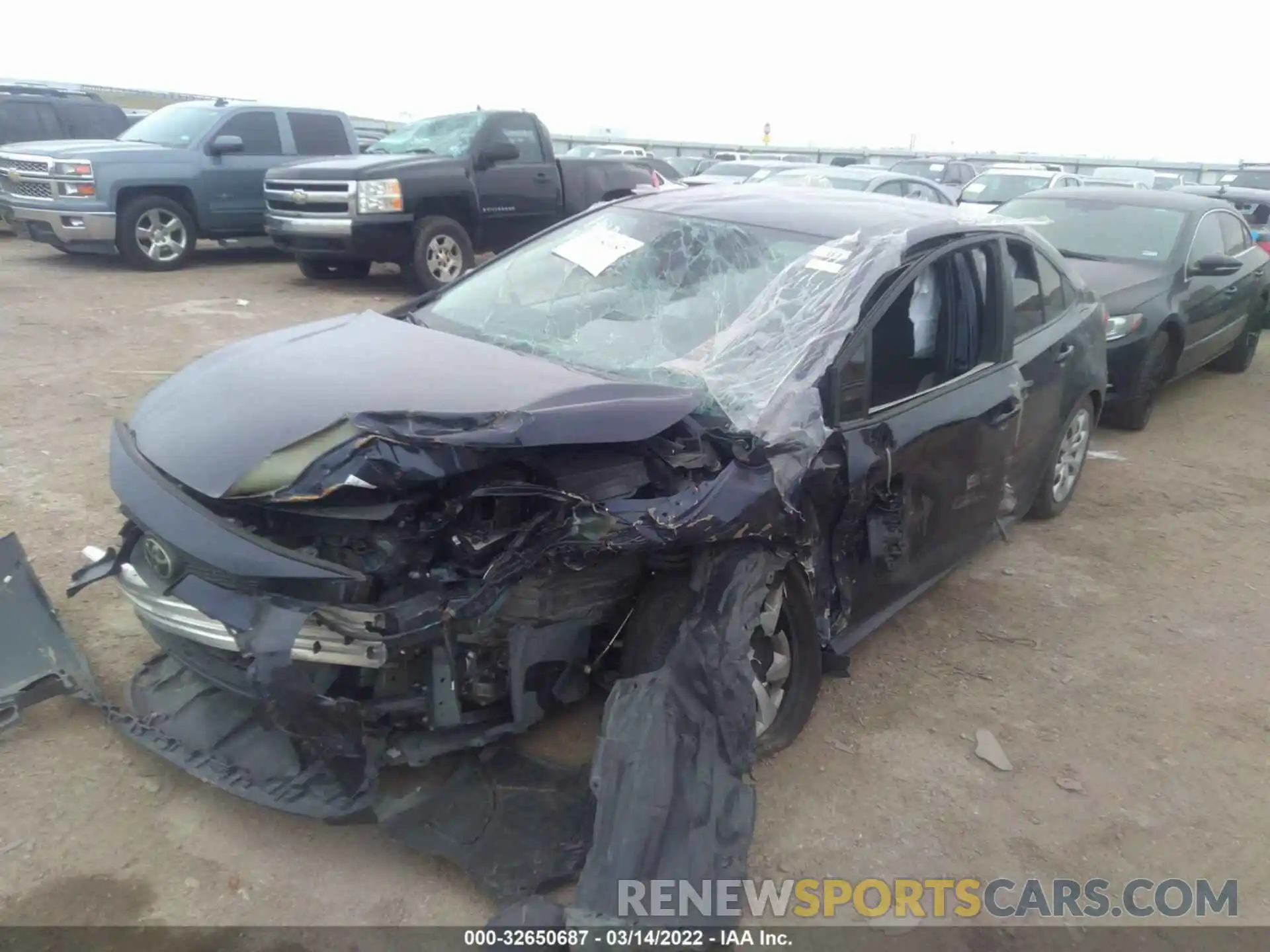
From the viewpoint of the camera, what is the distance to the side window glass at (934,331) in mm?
3359

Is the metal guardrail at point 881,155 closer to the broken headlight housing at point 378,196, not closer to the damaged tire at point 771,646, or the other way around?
the broken headlight housing at point 378,196

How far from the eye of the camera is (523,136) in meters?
11.1

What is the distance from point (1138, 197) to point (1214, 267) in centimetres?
116

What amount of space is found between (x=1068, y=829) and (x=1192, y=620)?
1869mm

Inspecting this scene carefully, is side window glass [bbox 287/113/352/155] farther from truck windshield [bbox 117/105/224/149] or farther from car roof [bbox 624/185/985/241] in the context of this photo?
car roof [bbox 624/185/985/241]

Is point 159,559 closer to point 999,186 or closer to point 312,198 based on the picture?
point 312,198

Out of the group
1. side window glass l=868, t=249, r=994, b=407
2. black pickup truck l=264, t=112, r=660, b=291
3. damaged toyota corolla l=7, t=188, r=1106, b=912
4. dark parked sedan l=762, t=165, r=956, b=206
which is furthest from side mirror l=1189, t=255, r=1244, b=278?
black pickup truck l=264, t=112, r=660, b=291

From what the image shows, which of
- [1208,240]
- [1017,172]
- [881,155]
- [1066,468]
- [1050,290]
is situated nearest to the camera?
[1050,290]

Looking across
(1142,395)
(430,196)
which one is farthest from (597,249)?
(430,196)

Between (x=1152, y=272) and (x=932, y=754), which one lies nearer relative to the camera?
(x=932, y=754)

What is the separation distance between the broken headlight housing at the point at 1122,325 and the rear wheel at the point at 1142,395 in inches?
8.2

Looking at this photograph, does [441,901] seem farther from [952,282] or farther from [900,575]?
[952,282]

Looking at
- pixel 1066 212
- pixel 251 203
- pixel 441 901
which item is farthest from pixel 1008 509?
pixel 251 203

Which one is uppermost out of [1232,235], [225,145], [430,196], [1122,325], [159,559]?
[225,145]
